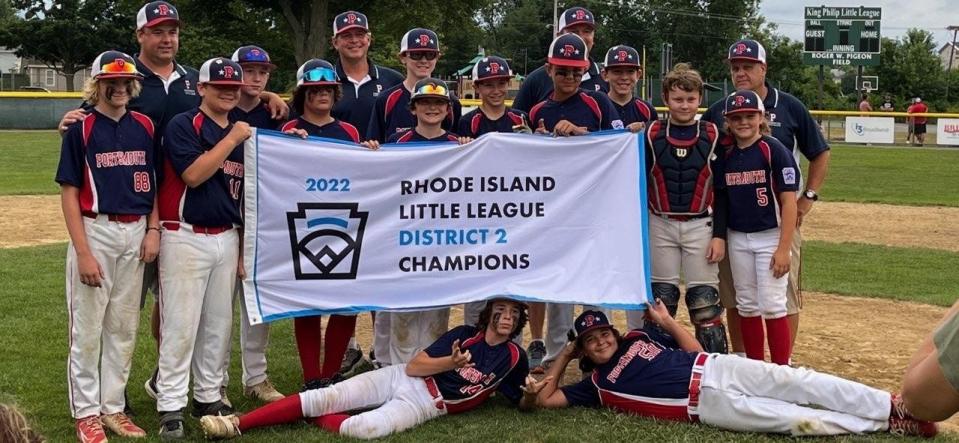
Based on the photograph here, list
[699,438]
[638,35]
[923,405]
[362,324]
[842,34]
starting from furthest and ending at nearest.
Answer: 1. [638,35]
2. [842,34]
3. [362,324]
4. [699,438]
5. [923,405]

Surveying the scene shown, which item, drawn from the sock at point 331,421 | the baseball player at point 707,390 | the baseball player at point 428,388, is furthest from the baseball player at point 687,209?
the sock at point 331,421

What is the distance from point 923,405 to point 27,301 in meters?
8.91

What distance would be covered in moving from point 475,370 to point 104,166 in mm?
2418

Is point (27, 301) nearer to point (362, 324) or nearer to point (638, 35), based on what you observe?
point (362, 324)

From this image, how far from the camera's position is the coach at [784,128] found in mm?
6504

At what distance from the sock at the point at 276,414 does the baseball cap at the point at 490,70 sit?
8.08ft

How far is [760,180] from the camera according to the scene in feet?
19.8

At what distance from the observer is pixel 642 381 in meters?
5.57

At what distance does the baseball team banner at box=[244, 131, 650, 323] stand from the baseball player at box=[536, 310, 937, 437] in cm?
33

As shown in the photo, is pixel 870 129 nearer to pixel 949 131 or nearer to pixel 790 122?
pixel 949 131

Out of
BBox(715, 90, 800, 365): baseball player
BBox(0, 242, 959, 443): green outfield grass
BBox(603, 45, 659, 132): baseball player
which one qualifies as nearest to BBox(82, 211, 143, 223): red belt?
BBox(0, 242, 959, 443): green outfield grass

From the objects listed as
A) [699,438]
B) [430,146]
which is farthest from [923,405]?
[430,146]

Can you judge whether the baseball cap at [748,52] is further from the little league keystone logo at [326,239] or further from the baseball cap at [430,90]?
the little league keystone logo at [326,239]

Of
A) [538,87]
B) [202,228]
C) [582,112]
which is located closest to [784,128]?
[582,112]
